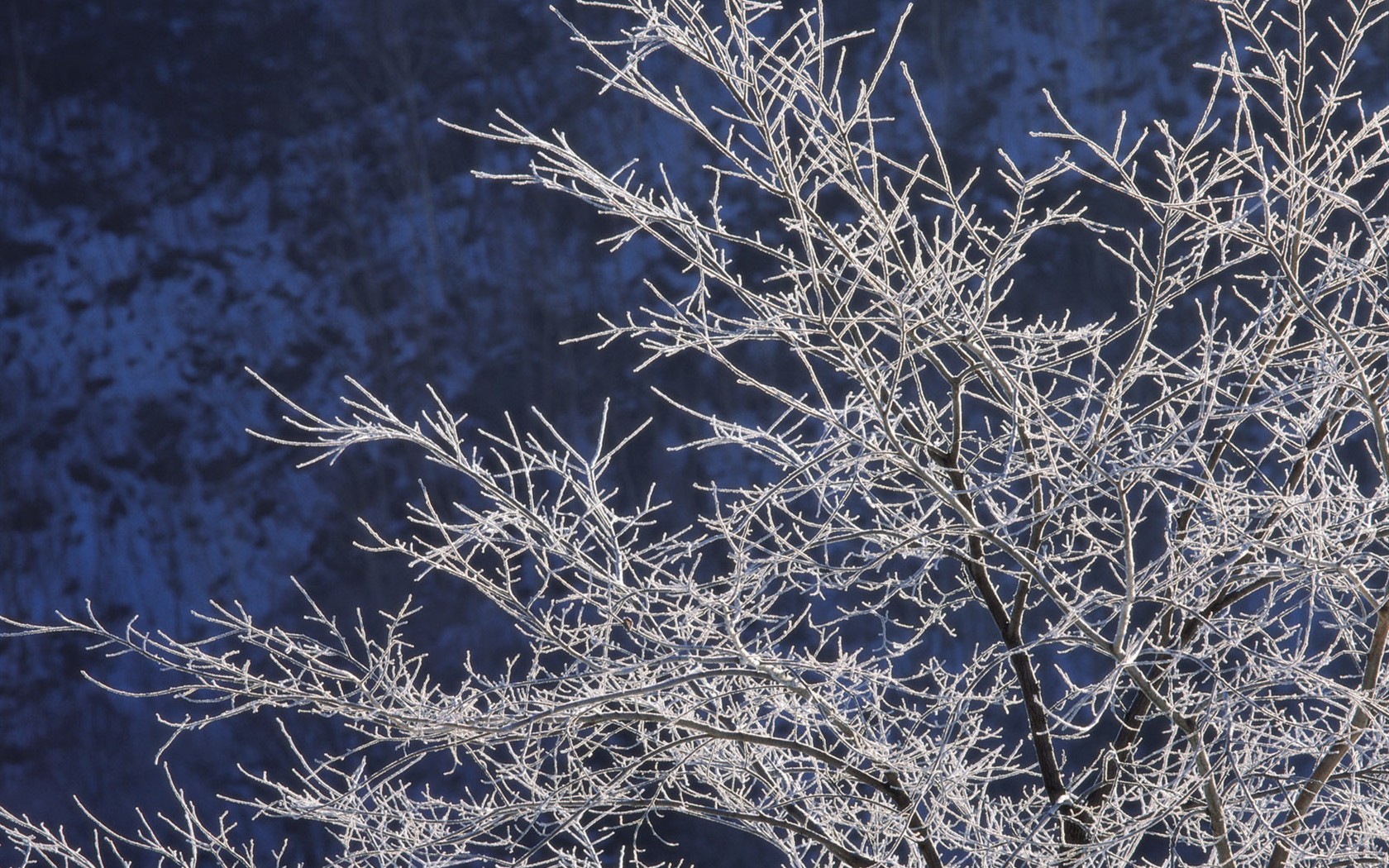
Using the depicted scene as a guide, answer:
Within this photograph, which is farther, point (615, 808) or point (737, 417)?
point (737, 417)

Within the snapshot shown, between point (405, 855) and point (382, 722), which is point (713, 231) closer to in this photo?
point (382, 722)

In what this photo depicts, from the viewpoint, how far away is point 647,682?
95.8 inches

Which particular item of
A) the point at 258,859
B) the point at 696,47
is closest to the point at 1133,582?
the point at 696,47

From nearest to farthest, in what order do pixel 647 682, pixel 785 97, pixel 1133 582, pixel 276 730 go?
1. pixel 785 97
2. pixel 1133 582
3. pixel 647 682
4. pixel 276 730

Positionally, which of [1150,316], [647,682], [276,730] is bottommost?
[276,730]

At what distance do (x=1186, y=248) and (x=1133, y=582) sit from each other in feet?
23.3

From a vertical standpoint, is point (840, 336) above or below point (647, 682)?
above

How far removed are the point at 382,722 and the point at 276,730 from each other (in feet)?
20.9

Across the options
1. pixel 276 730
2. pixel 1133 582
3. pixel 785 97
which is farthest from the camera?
pixel 276 730

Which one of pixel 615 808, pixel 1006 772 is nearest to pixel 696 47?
pixel 615 808

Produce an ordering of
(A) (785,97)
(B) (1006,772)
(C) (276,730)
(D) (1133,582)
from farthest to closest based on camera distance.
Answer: (C) (276,730) < (B) (1006,772) < (D) (1133,582) < (A) (785,97)

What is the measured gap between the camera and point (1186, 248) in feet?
27.5

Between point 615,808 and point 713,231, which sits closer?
point 713,231

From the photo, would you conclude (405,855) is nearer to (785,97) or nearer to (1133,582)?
(1133,582)
